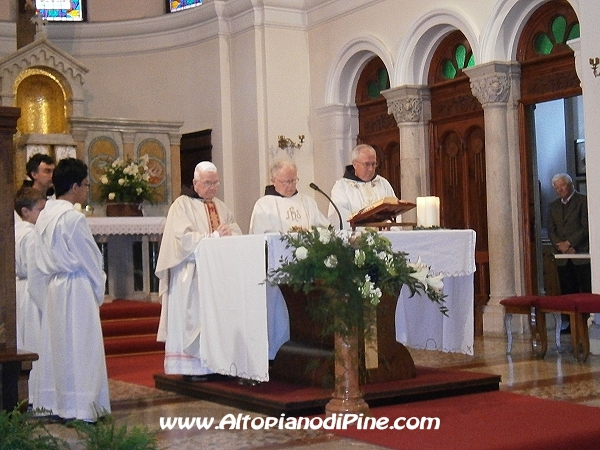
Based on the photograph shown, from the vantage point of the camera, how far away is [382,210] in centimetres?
623

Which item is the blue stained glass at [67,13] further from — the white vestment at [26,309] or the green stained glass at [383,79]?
the white vestment at [26,309]

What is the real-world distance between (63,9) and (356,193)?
30.7ft

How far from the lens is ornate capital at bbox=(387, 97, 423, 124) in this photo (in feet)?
38.8

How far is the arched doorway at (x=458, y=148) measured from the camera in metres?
11.2

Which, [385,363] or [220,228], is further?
[220,228]

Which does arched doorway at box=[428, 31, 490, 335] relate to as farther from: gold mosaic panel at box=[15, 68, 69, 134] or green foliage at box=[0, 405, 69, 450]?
green foliage at box=[0, 405, 69, 450]

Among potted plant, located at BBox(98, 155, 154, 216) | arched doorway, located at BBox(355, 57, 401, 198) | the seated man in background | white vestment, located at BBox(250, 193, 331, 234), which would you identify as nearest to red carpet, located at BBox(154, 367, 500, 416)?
white vestment, located at BBox(250, 193, 331, 234)

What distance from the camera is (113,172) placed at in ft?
38.8

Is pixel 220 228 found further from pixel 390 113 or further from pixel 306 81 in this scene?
pixel 306 81

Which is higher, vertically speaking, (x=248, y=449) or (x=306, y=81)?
(x=306, y=81)

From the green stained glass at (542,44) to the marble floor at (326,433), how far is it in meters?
3.11

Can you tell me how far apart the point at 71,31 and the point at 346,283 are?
35.3ft

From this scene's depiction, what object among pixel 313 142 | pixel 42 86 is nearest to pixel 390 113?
pixel 313 142

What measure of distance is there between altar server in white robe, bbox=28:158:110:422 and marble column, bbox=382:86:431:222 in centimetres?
670
